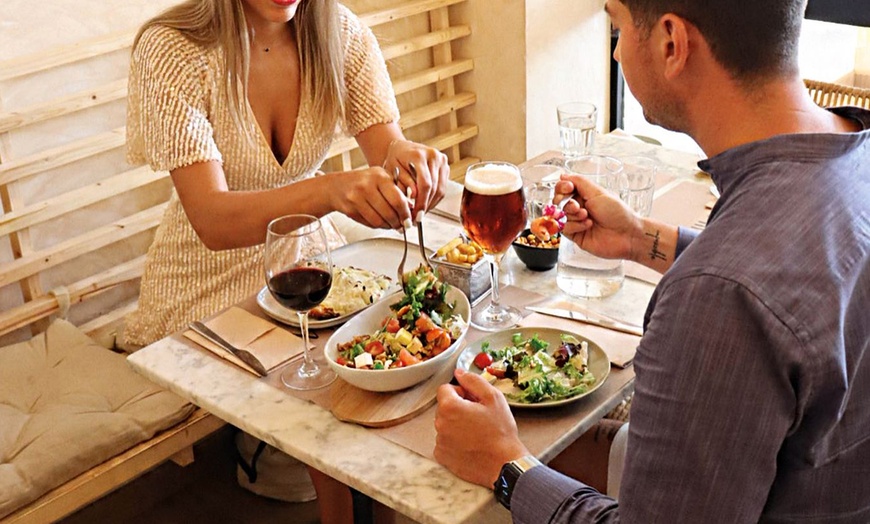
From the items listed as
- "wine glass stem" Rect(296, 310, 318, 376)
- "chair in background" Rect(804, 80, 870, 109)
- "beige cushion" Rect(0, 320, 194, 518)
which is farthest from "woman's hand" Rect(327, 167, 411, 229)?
"chair in background" Rect(804, 80, 870, 109)

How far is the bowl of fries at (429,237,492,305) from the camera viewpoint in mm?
1649

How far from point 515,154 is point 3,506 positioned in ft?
8.04

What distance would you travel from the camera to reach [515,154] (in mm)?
3775

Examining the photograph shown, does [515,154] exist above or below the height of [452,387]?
below

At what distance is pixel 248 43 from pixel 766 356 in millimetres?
1405

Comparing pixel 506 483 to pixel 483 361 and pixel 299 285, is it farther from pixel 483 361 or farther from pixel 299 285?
pixel 299 285

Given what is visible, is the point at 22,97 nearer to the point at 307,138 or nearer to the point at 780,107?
the point at 307,138

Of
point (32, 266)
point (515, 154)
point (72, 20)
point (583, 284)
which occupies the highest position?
point (72, 20)

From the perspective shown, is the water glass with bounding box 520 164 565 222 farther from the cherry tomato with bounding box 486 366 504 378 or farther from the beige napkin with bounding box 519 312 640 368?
the cherry tomato with bounding box 486 366 504 378

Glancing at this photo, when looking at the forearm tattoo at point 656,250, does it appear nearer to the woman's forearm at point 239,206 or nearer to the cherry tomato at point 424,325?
the cherry tomato at point 424,325

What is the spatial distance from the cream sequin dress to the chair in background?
123 centimetres

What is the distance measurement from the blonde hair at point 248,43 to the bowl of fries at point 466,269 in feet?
1.98

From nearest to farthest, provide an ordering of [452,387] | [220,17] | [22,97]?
1. [452,387]
2. [220,17]
3. [22,97]

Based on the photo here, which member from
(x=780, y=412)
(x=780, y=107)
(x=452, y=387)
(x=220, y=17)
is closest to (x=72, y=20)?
(x=220, y=17)
